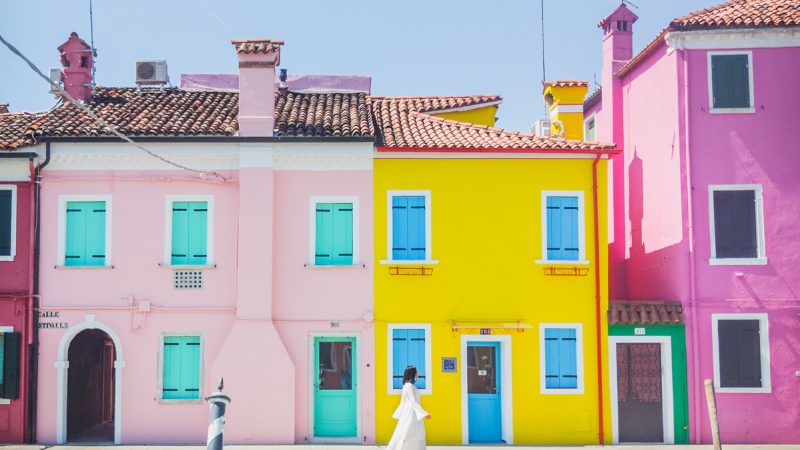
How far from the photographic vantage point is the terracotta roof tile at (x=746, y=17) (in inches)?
814

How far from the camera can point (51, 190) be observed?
20469mm

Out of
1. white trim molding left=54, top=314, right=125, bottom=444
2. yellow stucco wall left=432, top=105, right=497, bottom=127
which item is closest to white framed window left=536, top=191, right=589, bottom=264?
yellow stucco wall left=432, top=105, right=497, bottom=127

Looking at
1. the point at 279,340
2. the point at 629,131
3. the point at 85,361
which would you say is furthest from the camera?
the point at 629,131

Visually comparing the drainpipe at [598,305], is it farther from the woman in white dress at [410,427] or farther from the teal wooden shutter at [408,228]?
the woman in white dress at [410,427]

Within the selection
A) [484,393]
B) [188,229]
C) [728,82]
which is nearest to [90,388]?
[188,229]

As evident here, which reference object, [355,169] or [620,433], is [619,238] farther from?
[355,169]

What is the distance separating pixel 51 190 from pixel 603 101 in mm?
13388

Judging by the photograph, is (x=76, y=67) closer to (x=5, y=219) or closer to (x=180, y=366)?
(x=5, y=219)

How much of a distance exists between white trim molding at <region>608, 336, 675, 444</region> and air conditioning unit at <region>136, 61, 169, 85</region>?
39.8 ft

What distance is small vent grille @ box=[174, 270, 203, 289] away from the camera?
20.3 m

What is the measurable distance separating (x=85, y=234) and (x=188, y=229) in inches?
83.3

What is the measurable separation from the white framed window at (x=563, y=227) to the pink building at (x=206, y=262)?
12.0 ft

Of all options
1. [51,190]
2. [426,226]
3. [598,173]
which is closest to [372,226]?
[426,226]

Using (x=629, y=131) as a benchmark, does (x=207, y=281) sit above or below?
below
